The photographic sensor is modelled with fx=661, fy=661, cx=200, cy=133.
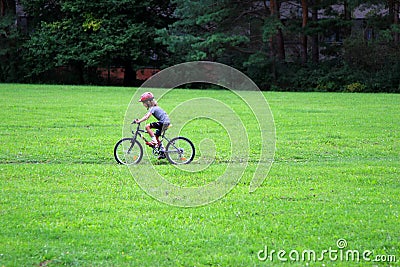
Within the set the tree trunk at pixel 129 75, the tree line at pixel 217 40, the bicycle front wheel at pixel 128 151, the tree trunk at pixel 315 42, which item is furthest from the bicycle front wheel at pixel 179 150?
the tree trunk at pixel 129 75

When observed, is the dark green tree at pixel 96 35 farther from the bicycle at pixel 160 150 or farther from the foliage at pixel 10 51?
the bicycle at pixel 160 150

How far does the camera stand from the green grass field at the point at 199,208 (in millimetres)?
6305

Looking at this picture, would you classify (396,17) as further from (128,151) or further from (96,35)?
(128,151)

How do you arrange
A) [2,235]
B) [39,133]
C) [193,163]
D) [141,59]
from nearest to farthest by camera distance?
[2,235], [193,163], [39,133], [141,59]

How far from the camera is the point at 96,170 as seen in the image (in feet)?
34.6

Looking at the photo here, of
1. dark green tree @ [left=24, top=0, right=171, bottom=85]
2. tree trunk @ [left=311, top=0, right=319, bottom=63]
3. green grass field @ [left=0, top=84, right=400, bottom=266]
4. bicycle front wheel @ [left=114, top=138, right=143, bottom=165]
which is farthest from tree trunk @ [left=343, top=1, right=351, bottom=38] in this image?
bicycle front wheel @ [left=114, top=138, right=143, bottom=165]

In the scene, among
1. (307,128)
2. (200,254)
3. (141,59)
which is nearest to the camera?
(200,254)

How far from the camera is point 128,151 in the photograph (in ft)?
36.3

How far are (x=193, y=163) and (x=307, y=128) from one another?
6125 mm

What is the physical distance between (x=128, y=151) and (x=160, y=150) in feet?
1.78

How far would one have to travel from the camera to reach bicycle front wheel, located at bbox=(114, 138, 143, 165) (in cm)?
1090

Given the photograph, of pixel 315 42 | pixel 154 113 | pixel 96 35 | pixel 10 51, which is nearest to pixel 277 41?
pixel 315 42

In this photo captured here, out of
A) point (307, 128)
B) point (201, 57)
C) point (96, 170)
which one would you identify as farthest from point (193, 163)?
point (201, 57)

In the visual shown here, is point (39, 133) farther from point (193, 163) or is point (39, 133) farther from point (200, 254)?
point (200, 254)
